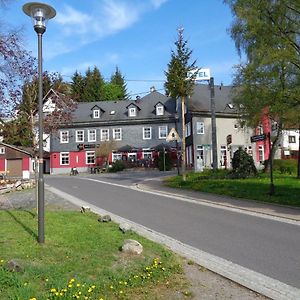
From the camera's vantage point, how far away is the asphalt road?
26.6 feet

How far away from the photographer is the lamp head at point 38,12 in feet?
30.8

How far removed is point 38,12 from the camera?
9.46m

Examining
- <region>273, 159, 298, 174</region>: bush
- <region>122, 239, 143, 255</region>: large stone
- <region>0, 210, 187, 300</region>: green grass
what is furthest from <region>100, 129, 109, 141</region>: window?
<region>122, 239, 143, 255</region>: large stone

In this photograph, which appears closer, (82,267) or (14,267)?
(14,267)

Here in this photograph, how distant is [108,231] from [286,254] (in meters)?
4.07

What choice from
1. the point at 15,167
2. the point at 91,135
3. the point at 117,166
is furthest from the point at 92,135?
the point at 15,167

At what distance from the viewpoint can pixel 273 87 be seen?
17.1 meters

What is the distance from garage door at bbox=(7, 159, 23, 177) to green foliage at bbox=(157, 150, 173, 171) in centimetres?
1675

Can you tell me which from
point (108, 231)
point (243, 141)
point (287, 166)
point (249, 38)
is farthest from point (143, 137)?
point (108, 231)

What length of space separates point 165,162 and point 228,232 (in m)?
43.4

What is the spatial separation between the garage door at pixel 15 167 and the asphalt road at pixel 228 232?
120ft

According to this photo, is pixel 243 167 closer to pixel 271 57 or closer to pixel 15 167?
pixel 271 57

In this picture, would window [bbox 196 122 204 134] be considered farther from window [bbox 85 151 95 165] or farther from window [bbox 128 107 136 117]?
window [bbox 85 151 95 165]

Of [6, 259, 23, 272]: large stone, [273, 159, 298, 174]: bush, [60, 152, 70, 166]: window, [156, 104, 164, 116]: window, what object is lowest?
[6, 259, 23, 272]: large stone
